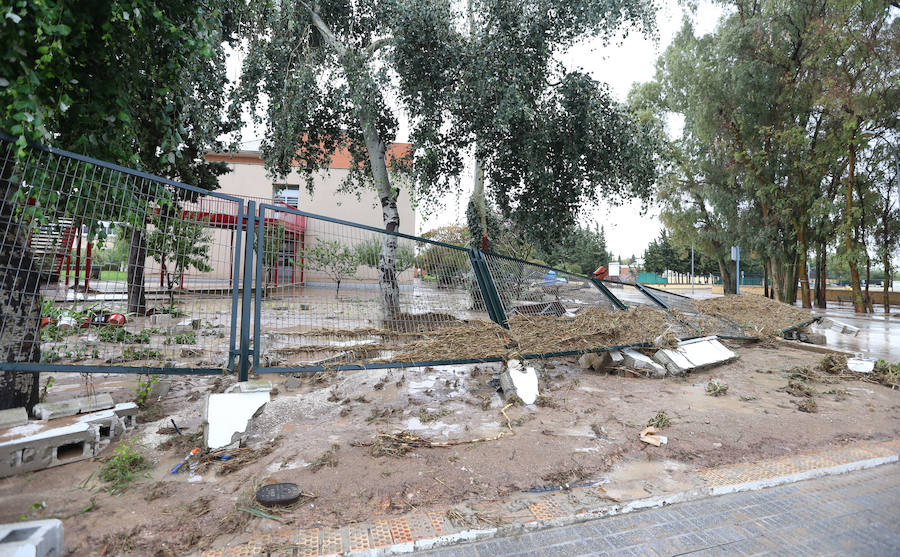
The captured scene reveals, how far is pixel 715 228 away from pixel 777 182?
4.13 meters

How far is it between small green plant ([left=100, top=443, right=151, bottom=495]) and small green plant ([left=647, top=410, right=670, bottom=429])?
13.2 feet

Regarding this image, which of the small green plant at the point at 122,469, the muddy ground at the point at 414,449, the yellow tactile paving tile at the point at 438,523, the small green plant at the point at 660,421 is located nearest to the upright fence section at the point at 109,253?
the small green plant at the point at 122,469

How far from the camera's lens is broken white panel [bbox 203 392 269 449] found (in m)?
3.16

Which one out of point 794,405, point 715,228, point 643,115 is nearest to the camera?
point 794,405

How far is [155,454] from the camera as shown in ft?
10.3

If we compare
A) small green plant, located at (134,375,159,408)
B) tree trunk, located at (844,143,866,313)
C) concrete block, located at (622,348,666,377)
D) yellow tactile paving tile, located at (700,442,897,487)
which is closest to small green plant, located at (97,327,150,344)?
small green plant, located at (134,375,159,408)

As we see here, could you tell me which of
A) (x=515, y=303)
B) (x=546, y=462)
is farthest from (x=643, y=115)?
(x=546, y=462)

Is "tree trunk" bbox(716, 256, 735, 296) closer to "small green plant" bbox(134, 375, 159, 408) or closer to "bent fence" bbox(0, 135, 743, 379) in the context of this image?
"bent fence" bbox(0, 135, 743, 379)

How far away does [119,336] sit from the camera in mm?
3324

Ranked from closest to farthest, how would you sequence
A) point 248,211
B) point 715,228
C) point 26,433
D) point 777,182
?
point 26,433 → point 248,211 → point 777,182 → point 715,228

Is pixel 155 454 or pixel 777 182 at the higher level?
pixel 777 182

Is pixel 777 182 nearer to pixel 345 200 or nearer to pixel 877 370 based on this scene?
pixel 877 370

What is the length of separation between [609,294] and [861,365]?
3.35 metres

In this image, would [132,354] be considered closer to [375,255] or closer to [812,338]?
[375,255]
